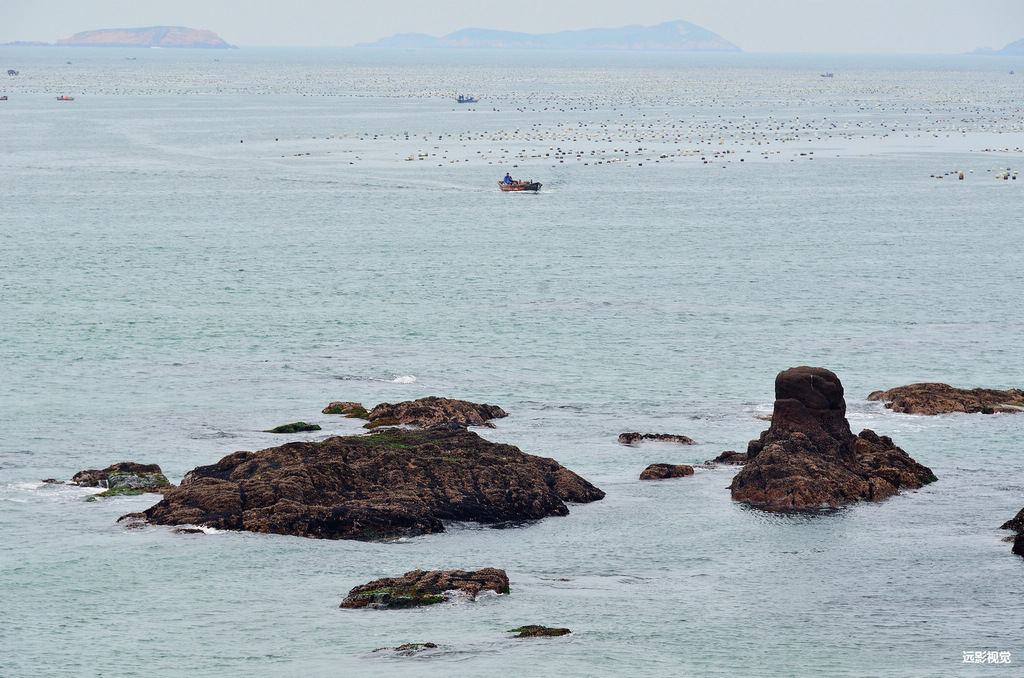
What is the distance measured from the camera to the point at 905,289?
316 ft

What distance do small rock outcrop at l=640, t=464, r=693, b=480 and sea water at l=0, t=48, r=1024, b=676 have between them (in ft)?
4.32

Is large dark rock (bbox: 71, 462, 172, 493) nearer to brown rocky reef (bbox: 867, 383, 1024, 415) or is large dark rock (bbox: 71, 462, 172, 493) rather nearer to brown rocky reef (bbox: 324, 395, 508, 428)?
brown rocky reef (bbox: 324, 395, 508, 428)

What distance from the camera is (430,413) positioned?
59.9m

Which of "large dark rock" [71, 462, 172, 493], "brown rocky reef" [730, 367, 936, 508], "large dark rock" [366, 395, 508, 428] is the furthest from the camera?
"large dark rock" [366, 395, 508, 428]

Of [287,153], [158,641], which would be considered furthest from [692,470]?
[287,153]

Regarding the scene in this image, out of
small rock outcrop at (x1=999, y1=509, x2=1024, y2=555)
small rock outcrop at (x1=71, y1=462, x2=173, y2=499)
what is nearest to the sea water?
small rock outcrop at (x1=999, y1=509, x2=1024, y2=555)

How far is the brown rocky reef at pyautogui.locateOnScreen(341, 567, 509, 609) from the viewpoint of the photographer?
41125 millimetres

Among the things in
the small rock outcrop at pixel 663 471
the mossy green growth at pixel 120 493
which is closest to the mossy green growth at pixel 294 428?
the mossy green growth at pixel 120 493

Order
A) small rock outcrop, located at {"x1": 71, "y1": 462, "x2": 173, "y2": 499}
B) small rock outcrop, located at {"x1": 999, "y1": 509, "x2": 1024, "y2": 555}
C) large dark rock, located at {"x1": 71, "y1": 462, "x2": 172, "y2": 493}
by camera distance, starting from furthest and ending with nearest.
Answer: large dark rock, located at {"x1": 71, "y1": 462, "x2": 172, "y2": 493}
small rock outcrop, located at {"x1": 71, "y1": 462, "x2": 173, "y2": 499}
small rock outcrop, located at {"x1": 999, "y1": 509, "x2": 1024, "y2": 555}

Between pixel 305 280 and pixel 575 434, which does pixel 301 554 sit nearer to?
pixel 575 434

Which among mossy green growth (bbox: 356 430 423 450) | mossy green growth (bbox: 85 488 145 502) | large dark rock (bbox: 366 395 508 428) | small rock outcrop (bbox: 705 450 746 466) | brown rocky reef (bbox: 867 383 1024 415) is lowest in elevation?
mossy green growth (bbox: 85 488 145 502)

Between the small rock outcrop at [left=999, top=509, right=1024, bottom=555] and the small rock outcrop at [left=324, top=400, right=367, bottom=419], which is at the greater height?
the small rock outcrop at [left=999, top=509, right=1024, bottom=555]

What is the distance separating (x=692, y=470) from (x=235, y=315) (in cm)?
4097

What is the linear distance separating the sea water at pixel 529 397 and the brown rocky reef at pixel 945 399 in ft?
4.06
